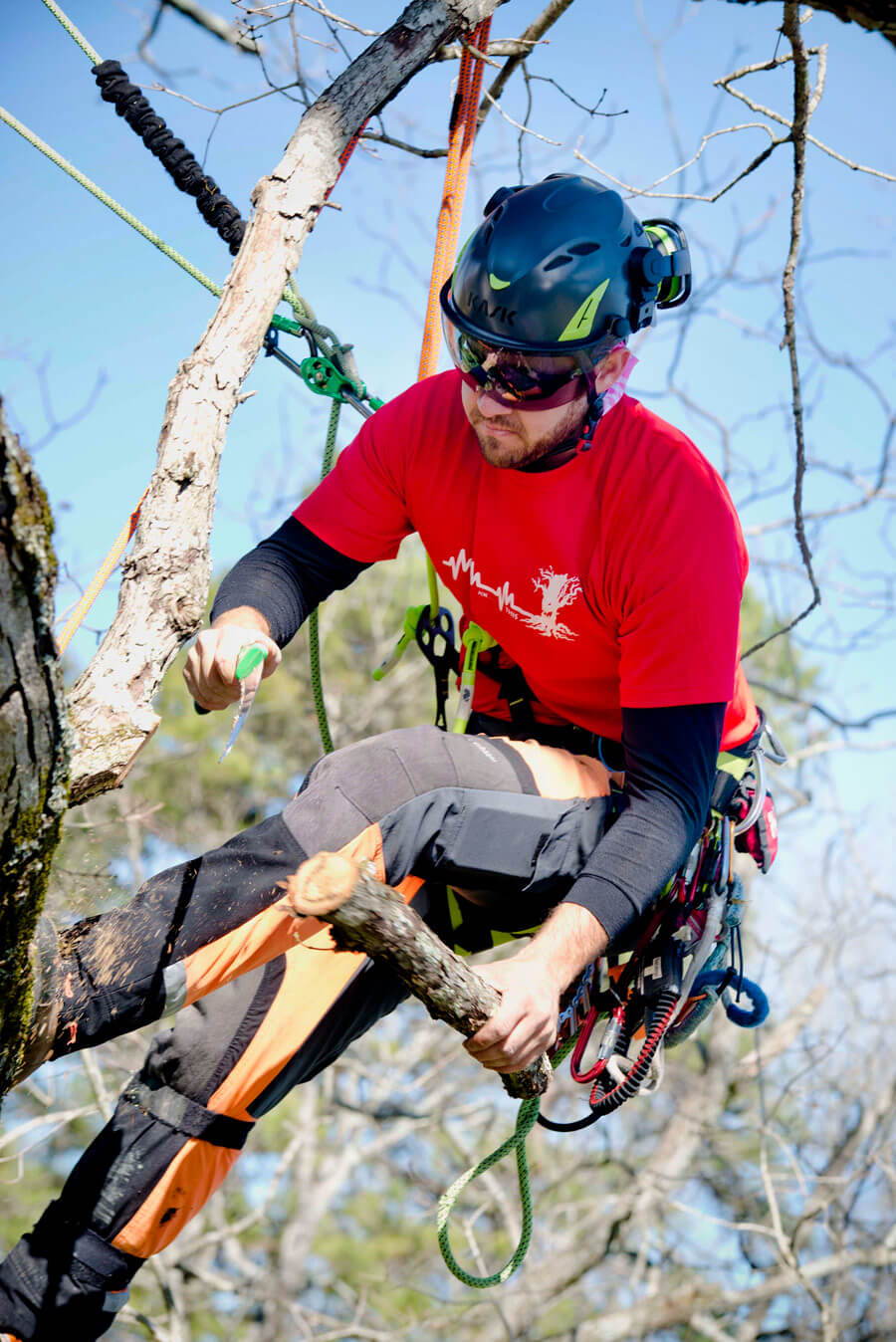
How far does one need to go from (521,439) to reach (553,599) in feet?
1.09

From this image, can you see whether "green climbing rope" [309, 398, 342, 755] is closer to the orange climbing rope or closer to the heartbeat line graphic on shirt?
the orange climbing rope

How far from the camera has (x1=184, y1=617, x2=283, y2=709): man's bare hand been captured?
2158 millimetres

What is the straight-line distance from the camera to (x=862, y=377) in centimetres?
614

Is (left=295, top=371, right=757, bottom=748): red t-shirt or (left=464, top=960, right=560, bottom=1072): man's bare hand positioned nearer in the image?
(left=464, top=960, right=560, bottom=1072): man's bare hand

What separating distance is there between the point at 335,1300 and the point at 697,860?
8391 millimetres

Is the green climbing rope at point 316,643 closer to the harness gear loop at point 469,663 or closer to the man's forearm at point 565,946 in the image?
the harness gear loop at point 469,663

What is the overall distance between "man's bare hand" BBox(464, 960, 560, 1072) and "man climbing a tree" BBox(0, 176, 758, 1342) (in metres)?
0.07

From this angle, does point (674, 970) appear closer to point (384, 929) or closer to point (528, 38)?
point (384, 929)

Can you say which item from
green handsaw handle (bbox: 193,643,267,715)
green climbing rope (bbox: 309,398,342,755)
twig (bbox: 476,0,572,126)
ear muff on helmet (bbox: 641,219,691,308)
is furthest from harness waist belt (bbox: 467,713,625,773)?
twig (bbox: 476,0,572,126)

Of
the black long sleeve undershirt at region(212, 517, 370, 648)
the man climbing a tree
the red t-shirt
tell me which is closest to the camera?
the man climbing a tree

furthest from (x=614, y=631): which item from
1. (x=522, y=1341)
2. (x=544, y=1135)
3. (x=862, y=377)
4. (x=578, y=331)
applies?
(x=544, y=1135)

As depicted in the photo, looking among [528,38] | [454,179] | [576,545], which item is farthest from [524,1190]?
[528,38]

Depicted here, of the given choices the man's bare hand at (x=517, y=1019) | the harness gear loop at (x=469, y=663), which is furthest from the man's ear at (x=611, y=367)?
the man's bare hand at (x=517, y=1019)

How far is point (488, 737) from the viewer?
241 centimetres
